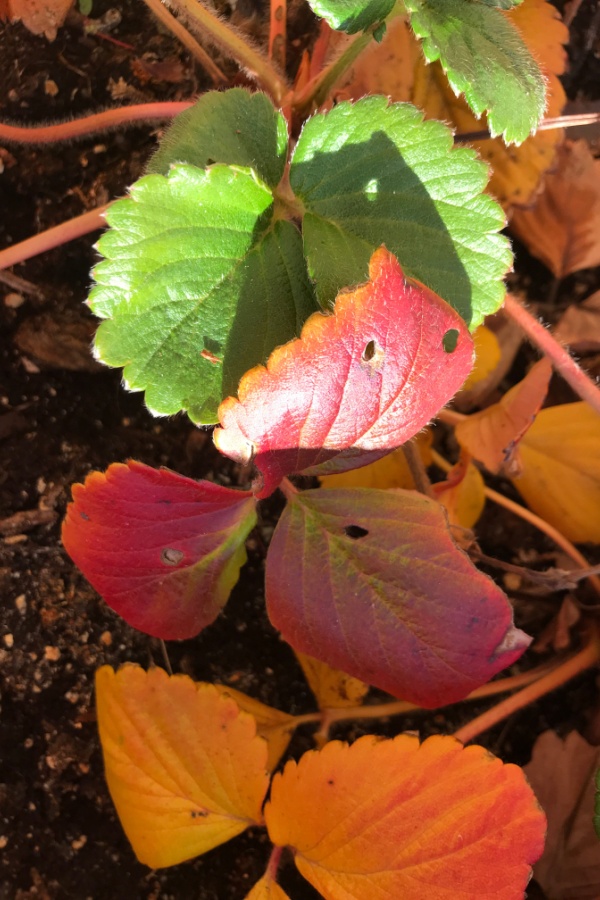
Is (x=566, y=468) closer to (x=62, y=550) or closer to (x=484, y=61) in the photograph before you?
(x=484, y=61)

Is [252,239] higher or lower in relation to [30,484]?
higher

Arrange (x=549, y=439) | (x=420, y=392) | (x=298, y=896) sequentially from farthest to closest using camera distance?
(x=549, y=439), (x=298, y=896), (x=420, y=392)

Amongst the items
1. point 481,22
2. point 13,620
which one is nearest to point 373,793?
point 13,620

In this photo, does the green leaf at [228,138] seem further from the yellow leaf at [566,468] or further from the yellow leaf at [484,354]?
the yellow leaf at [566,468]

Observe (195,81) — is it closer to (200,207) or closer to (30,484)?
(200,207)

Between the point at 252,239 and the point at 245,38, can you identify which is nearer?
the point at 252,239

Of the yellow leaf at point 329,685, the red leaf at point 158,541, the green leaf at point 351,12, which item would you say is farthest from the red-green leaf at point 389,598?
the green leaf at point 351,12
